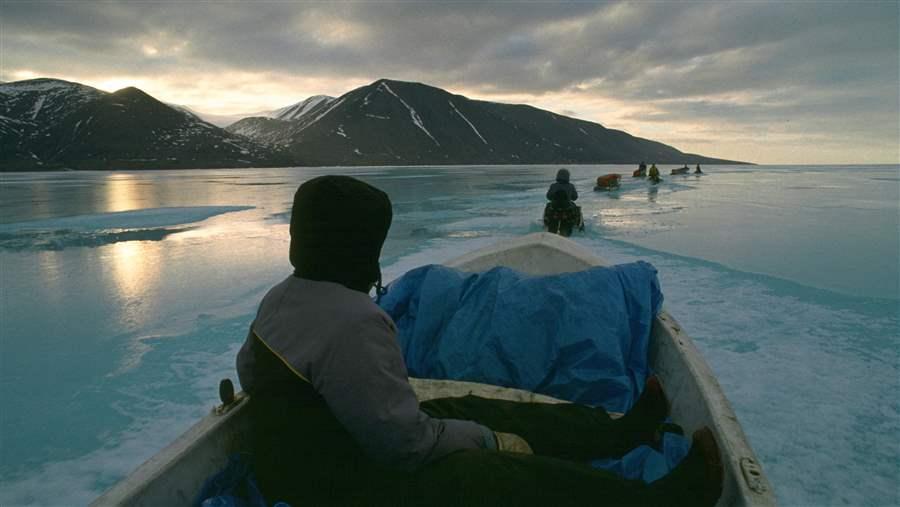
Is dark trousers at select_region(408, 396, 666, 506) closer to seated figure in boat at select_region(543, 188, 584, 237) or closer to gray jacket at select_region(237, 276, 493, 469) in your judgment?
gray jacket at select_region(237, 276, 493, 469)

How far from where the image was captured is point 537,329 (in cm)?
302

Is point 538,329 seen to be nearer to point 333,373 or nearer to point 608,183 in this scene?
point 333,373

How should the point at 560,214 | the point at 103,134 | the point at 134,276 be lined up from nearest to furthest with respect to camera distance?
the point at 134,276
the point at 560,214
the point at 103,134

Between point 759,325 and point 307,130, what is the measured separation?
201803 mm

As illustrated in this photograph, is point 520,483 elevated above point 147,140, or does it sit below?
below

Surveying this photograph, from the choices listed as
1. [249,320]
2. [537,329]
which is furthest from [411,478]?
[249,320]

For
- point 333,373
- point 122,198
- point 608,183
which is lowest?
point 122,198

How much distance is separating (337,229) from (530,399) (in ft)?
5.17

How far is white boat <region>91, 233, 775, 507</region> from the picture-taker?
160 cm

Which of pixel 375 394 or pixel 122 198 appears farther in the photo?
pixel 122 198

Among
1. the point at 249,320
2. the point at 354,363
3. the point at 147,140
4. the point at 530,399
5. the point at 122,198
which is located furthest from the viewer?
the point at 147,140

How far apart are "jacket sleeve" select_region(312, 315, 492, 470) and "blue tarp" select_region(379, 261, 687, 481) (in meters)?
1.48

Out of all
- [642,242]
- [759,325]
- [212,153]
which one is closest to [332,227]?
[759,325]

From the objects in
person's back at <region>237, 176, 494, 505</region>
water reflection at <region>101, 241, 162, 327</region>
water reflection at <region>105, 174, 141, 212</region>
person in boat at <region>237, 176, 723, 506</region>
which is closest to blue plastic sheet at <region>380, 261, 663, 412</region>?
person in boat at <region>237, 176, 723, 506</region>
